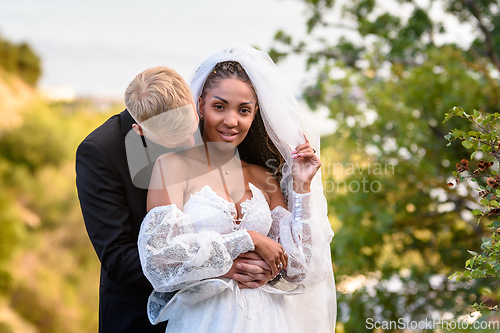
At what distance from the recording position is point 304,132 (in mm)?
2430

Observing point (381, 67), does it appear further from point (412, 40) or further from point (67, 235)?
point (67, 235)

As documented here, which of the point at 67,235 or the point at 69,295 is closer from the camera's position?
the point at 69,295

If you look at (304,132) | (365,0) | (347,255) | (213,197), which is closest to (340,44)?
(365,0)

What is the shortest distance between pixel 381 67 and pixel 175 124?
146 inches

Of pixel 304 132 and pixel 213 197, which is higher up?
pixel 304 132

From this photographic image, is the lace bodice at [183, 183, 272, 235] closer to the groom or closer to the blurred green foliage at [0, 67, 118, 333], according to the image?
the groom

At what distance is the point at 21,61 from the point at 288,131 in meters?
10.7

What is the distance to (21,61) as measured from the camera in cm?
1108

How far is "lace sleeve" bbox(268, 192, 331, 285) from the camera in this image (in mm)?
2131

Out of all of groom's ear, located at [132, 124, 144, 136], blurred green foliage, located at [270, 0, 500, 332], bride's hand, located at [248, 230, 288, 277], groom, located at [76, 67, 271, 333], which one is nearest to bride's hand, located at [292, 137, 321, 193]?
bride's hand, located at [248, 230, 288, 277]

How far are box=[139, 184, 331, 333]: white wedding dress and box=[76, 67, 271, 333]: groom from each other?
4.1 inches

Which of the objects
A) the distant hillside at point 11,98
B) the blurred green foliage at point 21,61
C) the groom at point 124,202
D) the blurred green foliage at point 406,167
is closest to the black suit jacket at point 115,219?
the groom at point 124,202

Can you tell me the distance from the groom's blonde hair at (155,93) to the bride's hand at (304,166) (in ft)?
1.86

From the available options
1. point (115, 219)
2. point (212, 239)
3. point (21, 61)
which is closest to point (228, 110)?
point (212, 239)
